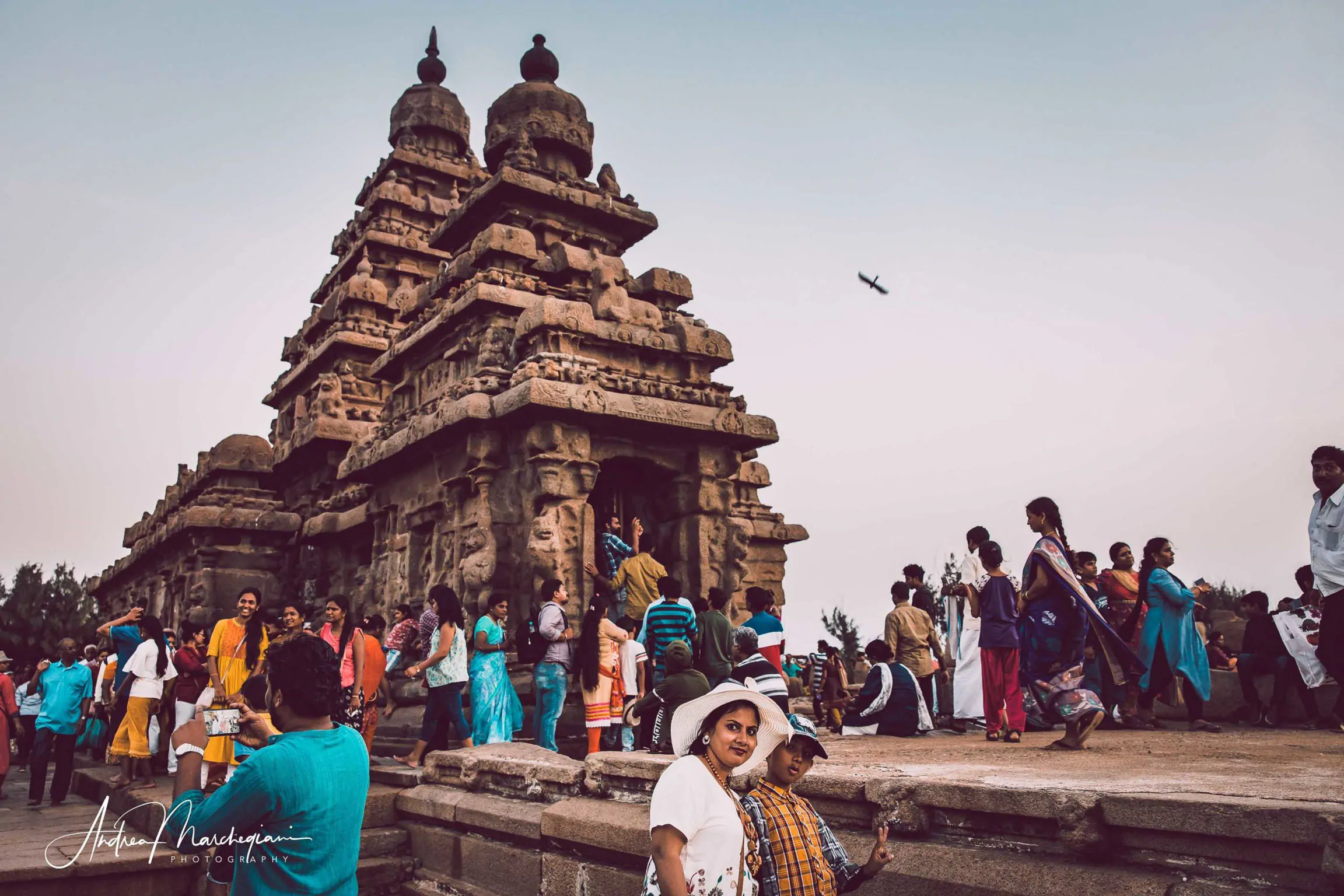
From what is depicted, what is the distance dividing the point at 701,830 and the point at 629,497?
9.50 m

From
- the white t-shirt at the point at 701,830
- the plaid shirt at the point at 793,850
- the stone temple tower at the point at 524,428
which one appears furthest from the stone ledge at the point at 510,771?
the stone temple tower at the point at 524,428

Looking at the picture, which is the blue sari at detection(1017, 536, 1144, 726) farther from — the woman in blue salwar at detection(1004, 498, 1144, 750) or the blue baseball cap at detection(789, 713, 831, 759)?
the blue baseball cap at detection(789, 713, 831, 759)

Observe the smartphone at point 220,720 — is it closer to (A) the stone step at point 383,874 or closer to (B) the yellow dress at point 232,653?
(A) the stone step at point 383,874

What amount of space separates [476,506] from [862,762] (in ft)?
20.8

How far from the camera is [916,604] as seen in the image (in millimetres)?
9680

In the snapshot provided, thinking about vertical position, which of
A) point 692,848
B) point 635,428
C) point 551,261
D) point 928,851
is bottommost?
point 928,851

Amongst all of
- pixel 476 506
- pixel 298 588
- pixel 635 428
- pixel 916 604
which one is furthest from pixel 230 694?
pixel 298 588

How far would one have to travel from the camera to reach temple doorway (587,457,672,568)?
1186 cm

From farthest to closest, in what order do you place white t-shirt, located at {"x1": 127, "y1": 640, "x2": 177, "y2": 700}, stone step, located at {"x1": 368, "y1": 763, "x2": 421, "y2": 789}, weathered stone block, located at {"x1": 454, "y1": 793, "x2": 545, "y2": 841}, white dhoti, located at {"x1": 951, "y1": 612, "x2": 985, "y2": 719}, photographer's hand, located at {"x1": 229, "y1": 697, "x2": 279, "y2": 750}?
white t-shirt, located at {"x1": 127, "y1": 640, "x2": 177, "y2": 700}, white dhoti, located at {"x1": 951, "y1": 612, "x2": 985, "y2": 719}, stone step, located at {"x1": 368, "y1": 763, "x2": 421, "y2": 789}, weathered stone block, located at {"x1": 454, "y1": 793, "x2": 545, "y2": 841}, photographer's hand, located at {"x1": 229, "y1": 697, "x2": 279, "y2": 750}

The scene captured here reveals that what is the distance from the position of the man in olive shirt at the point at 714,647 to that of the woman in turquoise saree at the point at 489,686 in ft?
5.65

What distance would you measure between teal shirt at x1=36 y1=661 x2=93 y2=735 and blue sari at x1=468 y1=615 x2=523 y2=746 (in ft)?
14.8

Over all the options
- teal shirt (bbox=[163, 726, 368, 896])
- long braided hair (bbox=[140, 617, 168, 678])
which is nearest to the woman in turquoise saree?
long braided hair (bbox=[140, 617, 168, 678])

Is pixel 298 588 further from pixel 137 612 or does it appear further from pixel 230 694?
pixel 230 694

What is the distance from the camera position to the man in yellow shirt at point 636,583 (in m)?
9.46
